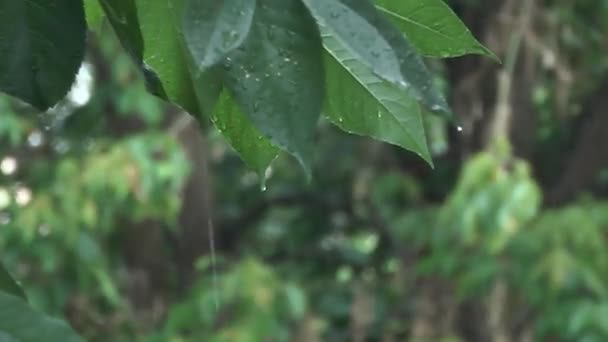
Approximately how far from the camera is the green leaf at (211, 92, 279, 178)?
0.58 m

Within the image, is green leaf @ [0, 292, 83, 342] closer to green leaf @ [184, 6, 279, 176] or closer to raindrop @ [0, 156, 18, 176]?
green leaf @ [184, 6, 279, 176]

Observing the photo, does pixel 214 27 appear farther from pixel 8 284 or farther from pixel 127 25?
pixel 8 284

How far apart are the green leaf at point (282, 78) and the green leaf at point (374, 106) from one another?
0.03 meters

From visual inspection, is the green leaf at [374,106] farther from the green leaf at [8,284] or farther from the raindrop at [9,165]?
the raindrop at [9,165]

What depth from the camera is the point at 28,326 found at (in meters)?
0.45

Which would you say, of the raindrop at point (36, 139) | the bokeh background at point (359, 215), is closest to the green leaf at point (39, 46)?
the bokeh background at point (359, 215)

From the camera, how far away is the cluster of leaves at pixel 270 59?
485mm

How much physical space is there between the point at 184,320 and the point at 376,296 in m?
0.79

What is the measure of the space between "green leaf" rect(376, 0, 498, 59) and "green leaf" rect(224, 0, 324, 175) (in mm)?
76

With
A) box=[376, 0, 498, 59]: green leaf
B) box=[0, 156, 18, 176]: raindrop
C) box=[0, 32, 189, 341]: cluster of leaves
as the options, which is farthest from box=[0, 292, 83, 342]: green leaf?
box=[0, 156, 18, 176]: raindrop

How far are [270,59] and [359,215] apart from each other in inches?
156

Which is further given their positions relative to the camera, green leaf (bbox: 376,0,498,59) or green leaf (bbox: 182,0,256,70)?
green leaf (bbox: 376,0,498,59)

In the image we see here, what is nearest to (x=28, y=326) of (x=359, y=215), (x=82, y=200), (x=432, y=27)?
(x=432, y=27)

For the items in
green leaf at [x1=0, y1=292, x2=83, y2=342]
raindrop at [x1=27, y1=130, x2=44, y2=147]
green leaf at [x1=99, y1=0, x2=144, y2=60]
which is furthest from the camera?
raindrop at [x1=27, y1=130, x2=44, y2=147]
